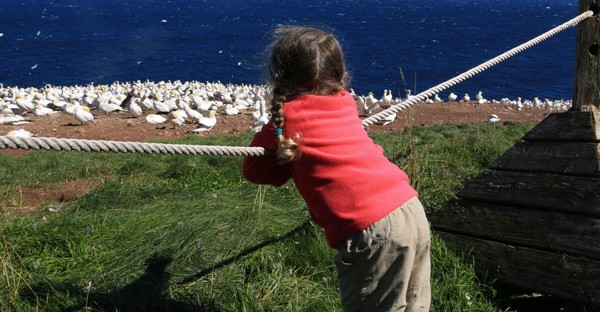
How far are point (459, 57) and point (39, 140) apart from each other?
45341 mm

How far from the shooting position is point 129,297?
2824 mm

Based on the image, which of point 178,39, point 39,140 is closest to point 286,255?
point 39,140

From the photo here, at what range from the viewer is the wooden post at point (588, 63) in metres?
3.46

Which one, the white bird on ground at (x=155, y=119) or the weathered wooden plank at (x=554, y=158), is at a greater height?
the weathered wooden plank at (x=554, y=158)

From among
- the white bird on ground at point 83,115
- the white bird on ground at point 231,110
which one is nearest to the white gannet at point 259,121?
the white bird on ground at point 231,110

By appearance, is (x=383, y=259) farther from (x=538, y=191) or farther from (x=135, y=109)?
(x=135, y=109)

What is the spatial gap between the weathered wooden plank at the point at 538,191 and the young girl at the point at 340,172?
146 cm

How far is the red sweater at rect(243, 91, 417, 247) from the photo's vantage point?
2.01 metres

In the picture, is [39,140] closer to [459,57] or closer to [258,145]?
[258,145]

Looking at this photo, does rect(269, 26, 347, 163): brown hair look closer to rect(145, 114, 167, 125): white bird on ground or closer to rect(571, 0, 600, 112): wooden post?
rect(571, 0, 600, 112): wooden post

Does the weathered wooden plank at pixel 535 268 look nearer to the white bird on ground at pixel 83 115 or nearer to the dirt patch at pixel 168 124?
the dirt patch at pixel 168 124

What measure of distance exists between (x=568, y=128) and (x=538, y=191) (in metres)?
0.40

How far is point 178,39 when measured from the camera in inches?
2196

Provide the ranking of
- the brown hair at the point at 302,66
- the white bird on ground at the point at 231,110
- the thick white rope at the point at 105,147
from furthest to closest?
the white bird on ground at the point at 231,110 < the brown hair at the point at 302,66 < the thick white rope at the point at 105,147
